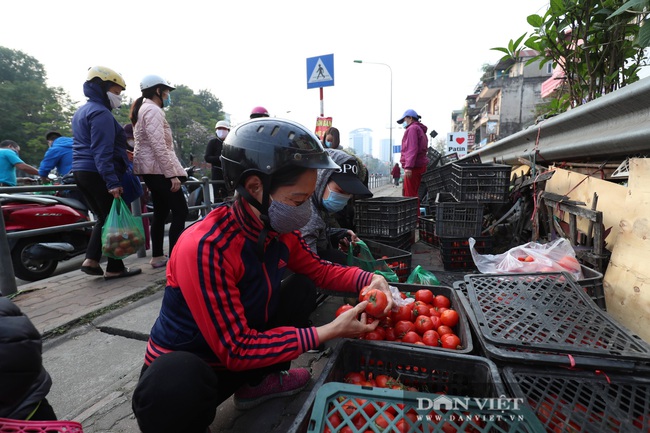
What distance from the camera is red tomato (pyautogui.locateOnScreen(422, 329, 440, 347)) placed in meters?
1.89

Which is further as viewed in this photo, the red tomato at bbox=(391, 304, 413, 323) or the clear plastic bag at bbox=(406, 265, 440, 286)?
the clear plastic bag at bbox=(406, 265, 440, 286)

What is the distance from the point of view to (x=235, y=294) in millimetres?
1447

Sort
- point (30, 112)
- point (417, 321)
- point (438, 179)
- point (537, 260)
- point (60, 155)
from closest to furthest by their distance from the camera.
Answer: point (417, 321)
point (537, 260)
point (60, 155)
point (438, 179)
point (30, 112)

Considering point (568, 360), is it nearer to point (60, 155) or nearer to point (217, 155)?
point (217, 155)

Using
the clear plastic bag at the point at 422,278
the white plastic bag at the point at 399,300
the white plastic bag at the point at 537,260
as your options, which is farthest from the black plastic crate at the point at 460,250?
the white plastic bag at the point at 399,300

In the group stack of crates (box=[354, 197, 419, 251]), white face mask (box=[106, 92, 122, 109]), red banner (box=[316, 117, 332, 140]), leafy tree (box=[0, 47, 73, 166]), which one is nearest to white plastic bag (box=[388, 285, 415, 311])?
stack of crates (box=[354, 197, 419, 251])

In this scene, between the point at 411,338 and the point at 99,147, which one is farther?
the point at 99,147

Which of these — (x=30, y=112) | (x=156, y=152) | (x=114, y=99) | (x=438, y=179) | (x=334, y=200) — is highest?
(x=30, y=112)

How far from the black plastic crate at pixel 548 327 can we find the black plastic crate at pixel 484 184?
2.30 metres

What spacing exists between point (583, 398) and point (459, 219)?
2.97m

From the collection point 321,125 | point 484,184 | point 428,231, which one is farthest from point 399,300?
point 321,125

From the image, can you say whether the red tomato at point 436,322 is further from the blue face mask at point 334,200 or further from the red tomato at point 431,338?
the blue face mask at point 334,200

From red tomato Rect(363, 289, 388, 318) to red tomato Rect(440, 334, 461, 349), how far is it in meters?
0.43

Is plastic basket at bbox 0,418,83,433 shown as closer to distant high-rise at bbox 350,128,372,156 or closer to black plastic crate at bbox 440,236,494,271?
black plastic crate at bbox 440,236,494,271
